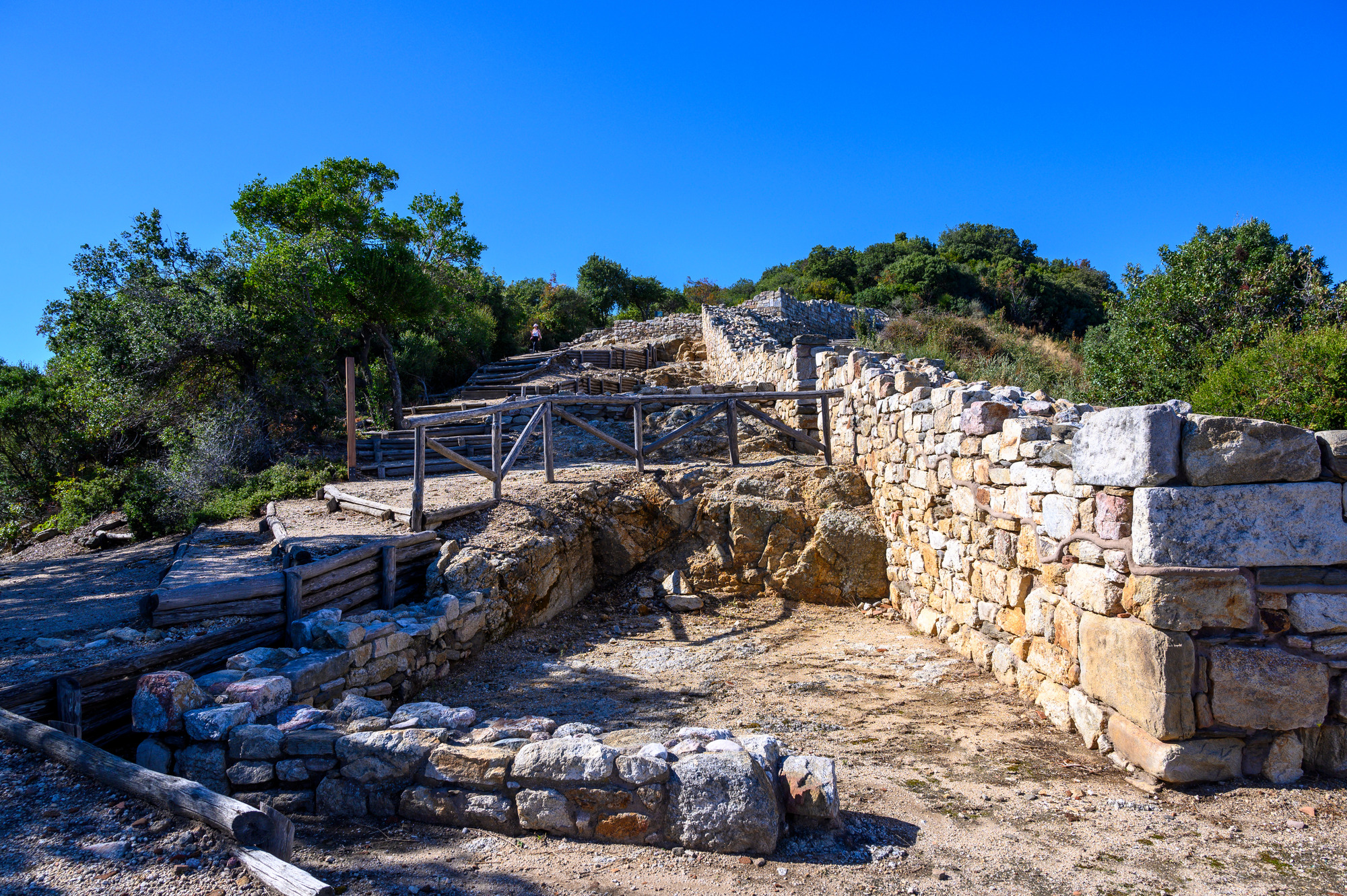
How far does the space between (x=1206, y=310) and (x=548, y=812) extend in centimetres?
1283

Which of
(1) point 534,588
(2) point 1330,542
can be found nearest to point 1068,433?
(2) point 1330,542

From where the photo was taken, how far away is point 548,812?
3.40 metres

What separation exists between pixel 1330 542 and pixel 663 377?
45.7 ft

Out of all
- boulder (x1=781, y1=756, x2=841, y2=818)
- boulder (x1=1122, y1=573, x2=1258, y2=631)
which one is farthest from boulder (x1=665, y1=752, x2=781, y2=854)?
boulder (x1=1122, y1=573, x2=1258, y2=631)

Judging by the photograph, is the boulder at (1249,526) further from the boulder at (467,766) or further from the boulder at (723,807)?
the boulder at (467,766)

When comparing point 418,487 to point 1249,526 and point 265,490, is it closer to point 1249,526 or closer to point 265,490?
point 265,490

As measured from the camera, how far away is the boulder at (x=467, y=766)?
11.5 feet

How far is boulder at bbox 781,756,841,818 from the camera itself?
3371 millimetres

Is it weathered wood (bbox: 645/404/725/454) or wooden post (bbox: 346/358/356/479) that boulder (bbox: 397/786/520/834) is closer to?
weathered wood (bbox: 645/404/725/454)

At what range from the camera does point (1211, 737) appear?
386cm

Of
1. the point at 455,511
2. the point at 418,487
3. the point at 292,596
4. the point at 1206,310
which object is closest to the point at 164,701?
the point at 292,596

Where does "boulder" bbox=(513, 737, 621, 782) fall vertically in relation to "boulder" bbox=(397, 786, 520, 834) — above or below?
above

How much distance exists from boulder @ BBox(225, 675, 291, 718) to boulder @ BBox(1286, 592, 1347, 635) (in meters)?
6.03

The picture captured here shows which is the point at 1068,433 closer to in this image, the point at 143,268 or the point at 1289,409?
the point at 1289,409
